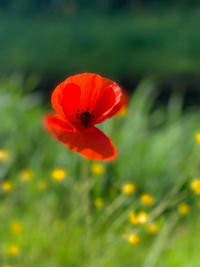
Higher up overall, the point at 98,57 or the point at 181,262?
the point at 98,57

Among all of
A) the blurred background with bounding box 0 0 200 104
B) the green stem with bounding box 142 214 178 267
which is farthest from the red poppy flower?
the blurred background with bounding box 0 0 200 104

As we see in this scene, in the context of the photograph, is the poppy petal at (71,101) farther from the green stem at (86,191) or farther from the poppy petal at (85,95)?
the green stem at (86,191)

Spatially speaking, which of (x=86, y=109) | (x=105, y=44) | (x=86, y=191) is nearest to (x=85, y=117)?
(x=86, y=109)

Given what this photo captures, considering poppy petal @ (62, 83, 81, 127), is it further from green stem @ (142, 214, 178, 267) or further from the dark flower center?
green stem @ (142, 214, 178, 267)

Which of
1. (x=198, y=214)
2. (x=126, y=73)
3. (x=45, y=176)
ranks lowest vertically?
(x=198, y=214)

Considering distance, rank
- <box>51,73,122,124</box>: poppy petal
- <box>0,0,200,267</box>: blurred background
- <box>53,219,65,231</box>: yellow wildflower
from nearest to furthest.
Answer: <box>51,73,122,124</box>: poppy petal < <box>0,0,200,267</box>: blurred background < <box>53,219,65,231</box>: yellow wildflower

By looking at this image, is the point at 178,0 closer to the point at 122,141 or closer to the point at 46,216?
the point at 122,141

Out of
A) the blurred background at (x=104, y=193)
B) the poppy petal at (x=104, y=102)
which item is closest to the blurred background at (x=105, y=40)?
the blurred background at (x=104, y=193)

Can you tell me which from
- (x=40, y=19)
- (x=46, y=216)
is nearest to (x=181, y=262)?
(x=46, y=216)
